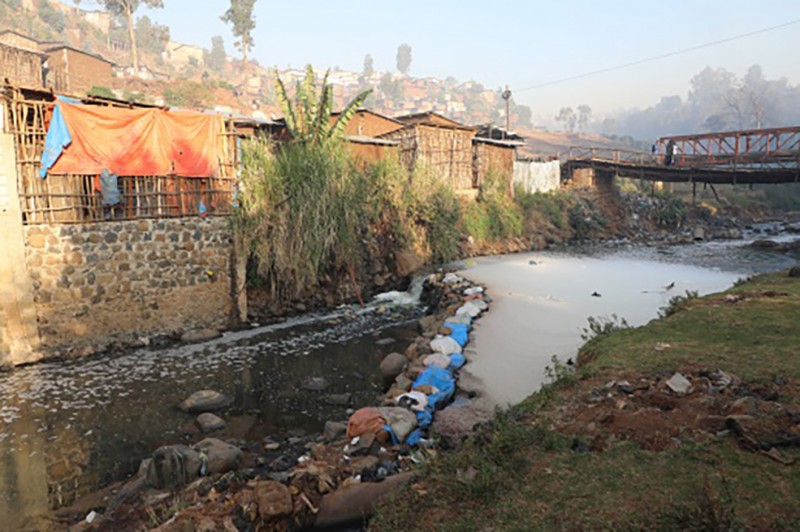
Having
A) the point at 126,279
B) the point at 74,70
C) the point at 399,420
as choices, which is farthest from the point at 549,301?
the point at 74,70

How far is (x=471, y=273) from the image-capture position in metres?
15.0

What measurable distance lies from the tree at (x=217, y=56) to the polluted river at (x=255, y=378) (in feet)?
353

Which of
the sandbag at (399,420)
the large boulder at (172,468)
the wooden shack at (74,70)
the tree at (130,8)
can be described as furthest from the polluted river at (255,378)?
the tree at (130,8)

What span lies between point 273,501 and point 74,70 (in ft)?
134

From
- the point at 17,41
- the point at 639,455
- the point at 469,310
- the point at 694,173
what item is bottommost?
the point at 469,310

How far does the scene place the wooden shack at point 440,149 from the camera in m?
20.1

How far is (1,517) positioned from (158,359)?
175 inches

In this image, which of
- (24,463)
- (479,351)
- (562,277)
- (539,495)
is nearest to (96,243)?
(24,463)

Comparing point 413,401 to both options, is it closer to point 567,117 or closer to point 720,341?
point 720,341

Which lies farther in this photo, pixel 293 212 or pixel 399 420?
pixel 293 212

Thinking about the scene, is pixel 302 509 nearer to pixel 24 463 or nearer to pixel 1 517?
pixel 1 517

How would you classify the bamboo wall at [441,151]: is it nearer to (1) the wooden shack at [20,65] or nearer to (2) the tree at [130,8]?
(1) the wooden shack at [20,65]

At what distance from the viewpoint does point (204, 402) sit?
7.45 m

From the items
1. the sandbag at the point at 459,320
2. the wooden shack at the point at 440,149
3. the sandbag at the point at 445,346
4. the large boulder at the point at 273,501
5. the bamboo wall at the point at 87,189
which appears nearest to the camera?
the large boulder at the point at 273,501
